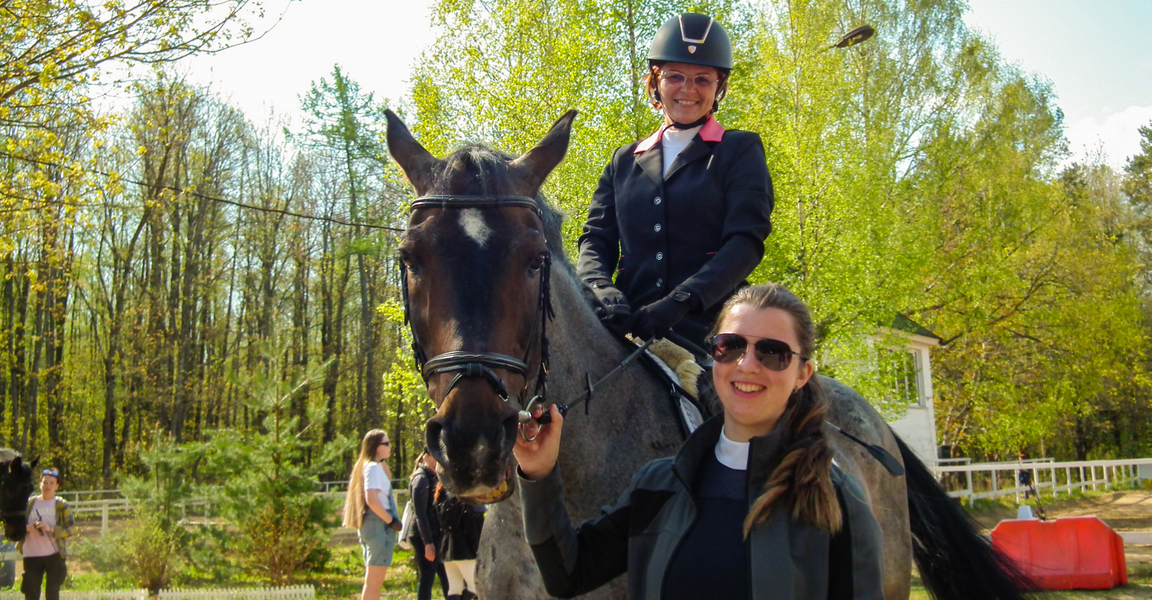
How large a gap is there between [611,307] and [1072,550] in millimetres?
10158

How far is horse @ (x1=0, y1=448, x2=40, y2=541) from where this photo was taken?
34.6 ft

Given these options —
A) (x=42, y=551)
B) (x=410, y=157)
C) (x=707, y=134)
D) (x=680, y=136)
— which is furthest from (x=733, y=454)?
(x=42, y=551)

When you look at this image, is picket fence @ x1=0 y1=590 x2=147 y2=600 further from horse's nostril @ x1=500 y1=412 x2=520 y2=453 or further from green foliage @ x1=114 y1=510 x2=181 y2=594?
horse's nostril @ x1=500 y1=412 x2=520 y2=453

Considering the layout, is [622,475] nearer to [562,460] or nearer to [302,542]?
[562,460]

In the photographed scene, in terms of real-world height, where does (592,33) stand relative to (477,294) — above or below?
above

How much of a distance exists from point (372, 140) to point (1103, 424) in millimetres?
33690

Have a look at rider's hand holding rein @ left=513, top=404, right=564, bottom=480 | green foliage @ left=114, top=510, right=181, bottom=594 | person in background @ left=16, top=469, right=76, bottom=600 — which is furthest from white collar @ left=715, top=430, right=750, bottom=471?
green foliage @ left=114, top=510, right=181, bottom=594

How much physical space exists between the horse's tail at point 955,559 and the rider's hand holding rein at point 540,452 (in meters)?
3.04

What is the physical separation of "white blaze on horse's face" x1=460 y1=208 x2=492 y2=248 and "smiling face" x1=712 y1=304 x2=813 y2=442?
837 millimetres

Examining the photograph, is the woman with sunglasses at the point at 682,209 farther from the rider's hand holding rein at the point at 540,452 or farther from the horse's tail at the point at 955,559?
the horse's tail at the point at 955,559

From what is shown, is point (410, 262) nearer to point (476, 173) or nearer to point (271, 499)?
point (476, 173)

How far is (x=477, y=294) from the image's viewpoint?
263cm

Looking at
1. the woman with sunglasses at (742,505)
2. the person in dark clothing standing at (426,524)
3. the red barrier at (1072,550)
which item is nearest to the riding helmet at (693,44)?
the woman with sunglasses at (742,505)

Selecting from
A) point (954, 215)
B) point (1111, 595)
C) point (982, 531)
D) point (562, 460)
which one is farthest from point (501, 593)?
point (954, 215)
